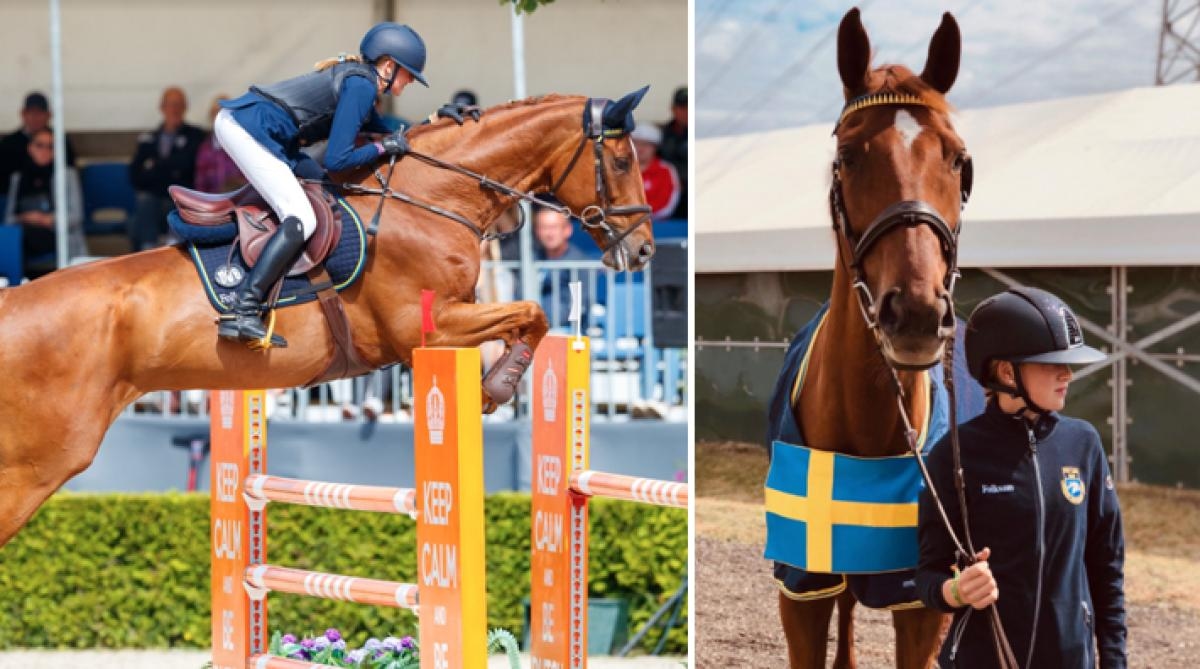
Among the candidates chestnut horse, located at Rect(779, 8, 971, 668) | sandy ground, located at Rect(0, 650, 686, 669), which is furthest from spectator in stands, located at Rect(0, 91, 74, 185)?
chestnut horse, located at Rect(779, 8, 971, 668)

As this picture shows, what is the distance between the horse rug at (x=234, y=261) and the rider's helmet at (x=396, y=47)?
1.55 ft

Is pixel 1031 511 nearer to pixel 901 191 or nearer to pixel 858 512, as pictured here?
pixel 858 512

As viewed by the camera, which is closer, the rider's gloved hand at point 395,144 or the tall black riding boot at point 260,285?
the tall black riding boot at point 260,285

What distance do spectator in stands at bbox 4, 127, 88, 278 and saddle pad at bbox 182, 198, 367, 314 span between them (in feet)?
15.6

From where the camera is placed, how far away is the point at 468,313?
4336 mm

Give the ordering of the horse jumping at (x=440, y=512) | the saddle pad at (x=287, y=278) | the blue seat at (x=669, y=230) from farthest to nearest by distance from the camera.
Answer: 1. the blue seat at (x=669, y=230)
2. the saddle pad at (x=287, y=278)
3. the horse jumping at (x=440, y=512)

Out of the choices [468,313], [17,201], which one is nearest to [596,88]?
[17,201]

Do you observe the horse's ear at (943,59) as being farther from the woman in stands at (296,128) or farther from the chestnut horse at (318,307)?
the woman in stands at (296,128)

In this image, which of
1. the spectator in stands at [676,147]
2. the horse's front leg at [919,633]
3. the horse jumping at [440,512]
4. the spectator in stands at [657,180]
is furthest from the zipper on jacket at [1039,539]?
the spectator in stands at [676,147]

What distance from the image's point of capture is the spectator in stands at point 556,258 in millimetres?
7664

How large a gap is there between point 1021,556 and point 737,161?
3.27ft

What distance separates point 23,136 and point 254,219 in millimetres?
5396

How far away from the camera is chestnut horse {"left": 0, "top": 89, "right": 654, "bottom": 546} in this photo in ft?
13.3

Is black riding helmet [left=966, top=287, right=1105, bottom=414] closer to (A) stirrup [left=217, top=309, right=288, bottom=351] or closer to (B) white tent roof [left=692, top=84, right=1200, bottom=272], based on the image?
(B) white tent roof [left=692, top=84, right=1200, bottom=272]
